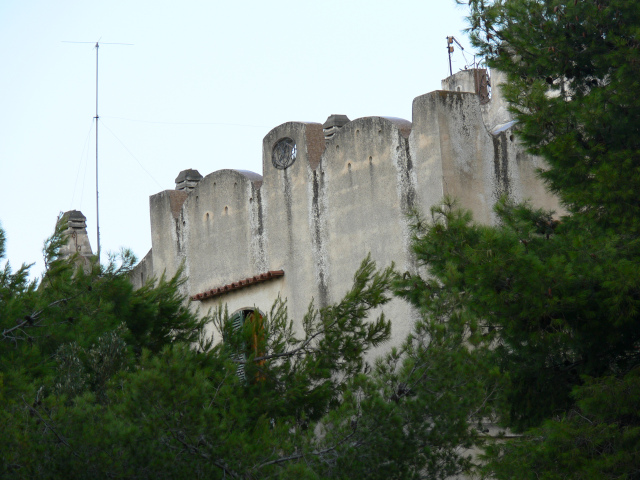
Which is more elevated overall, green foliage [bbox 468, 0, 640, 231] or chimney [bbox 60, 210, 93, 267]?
chimney [bbox 60, 210, 93, 267]

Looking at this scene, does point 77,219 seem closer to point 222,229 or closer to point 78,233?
point 78,233

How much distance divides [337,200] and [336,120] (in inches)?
42.8

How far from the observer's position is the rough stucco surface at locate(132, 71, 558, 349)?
1311 centimetres

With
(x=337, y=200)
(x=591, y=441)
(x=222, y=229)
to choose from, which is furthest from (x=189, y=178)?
(x=591, y=441)

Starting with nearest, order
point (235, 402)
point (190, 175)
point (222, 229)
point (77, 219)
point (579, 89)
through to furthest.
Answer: point (235, 402) → point (579, 89) → point (222, 229) → point (190, 175) → point (77, 219)

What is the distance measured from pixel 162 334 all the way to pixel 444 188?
3.65 metres

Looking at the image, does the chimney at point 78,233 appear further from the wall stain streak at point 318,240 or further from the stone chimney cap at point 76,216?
the wall stain streak at point 318,240

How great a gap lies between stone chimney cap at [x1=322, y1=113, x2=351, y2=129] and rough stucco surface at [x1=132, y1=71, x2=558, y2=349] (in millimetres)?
227

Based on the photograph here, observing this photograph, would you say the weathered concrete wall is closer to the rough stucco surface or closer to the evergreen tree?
the rough stucco surface

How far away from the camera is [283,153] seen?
591 inches

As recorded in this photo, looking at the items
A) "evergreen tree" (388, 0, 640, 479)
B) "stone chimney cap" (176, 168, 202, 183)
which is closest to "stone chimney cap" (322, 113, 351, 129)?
"stone chimney cap" (176, 168, 202, 183)

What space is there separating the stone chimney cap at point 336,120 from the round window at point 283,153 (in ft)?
1.93

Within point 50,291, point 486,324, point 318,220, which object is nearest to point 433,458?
point 486,324

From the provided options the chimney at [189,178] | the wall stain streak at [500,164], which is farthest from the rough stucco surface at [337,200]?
the chimney at [189,178]
